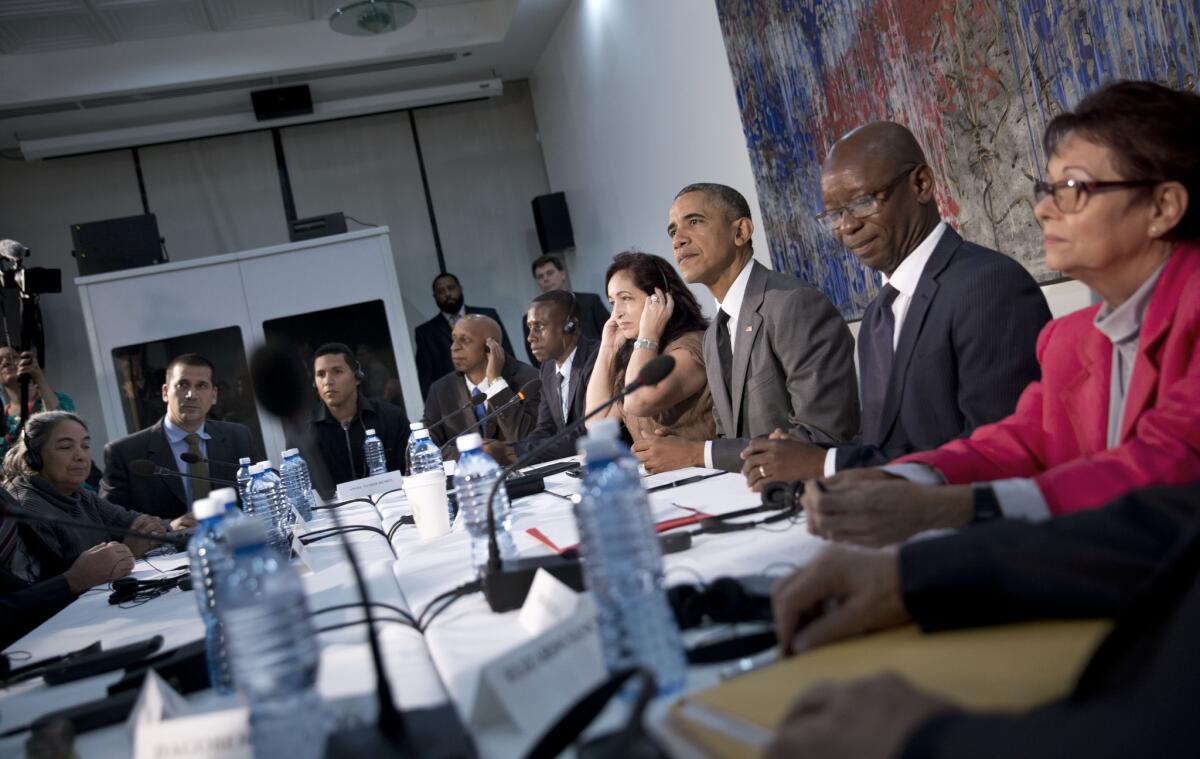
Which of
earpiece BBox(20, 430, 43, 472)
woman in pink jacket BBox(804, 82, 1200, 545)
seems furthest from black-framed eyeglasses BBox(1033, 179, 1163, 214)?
earpiece BBox(20, 430, 43, 472)

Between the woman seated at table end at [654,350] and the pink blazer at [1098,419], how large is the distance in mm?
1356

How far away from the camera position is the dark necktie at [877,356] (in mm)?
2107

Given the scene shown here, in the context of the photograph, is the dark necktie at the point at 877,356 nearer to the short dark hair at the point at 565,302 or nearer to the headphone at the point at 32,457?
the short dark hair at the point at 565,302

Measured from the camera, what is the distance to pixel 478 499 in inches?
75.6

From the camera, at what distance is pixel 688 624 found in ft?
3.45

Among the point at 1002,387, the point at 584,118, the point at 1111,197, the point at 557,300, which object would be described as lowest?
the point at 1002,387

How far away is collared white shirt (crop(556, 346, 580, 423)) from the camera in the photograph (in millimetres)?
4156

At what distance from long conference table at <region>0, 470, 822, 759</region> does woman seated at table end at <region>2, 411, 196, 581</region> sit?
2.11ft

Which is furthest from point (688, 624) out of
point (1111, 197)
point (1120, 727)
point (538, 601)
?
point (1111, 197)

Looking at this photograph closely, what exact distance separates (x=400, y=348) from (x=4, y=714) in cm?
526

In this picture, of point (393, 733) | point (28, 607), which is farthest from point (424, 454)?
point (393, 733)

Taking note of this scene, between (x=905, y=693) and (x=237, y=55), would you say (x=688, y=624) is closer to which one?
(x=905, y=693)

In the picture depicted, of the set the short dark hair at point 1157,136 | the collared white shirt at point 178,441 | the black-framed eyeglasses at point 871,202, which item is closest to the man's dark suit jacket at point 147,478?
the collared white shirt at point 178,441

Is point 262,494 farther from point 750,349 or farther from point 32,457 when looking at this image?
point 750,349
